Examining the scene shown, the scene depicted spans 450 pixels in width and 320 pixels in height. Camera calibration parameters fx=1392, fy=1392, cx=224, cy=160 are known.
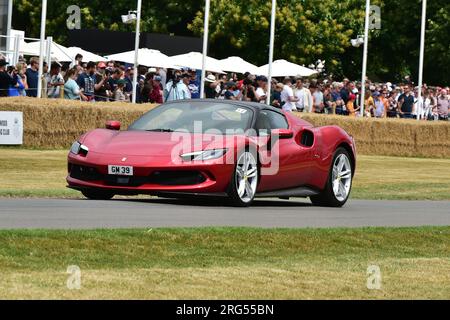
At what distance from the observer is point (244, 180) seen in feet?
53.7

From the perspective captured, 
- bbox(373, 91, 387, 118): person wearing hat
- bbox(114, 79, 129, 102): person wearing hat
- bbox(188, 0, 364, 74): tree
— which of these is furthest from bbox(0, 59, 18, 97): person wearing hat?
bbox(188, 0, 364, 74): tree

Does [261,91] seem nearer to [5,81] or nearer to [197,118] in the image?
[5,81]

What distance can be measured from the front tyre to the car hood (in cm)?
25

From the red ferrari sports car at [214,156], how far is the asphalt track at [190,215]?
24 centimetres

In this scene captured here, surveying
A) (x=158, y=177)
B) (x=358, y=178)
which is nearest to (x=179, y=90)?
(x=358, y=178)

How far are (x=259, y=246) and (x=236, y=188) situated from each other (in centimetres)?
391

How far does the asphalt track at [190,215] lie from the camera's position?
43.2ft

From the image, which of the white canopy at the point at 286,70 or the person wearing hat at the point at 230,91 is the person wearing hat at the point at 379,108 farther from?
the person wearing hat at the point at 230,91

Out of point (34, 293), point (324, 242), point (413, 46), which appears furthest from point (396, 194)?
point (413, 46)

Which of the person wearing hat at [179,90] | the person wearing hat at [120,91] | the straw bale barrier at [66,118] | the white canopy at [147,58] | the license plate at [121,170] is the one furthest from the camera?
the white canopy at [147,58]

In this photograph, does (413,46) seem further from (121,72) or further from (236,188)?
(236,188)

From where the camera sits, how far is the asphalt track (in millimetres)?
13164

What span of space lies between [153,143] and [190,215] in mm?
1683

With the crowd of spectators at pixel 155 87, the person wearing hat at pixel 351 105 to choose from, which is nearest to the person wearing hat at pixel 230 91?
the crowd of spectators at pixel 155 87
